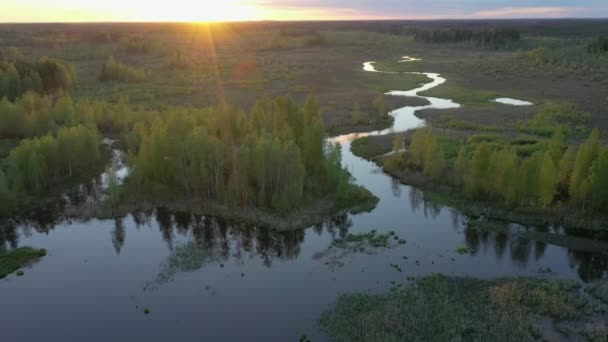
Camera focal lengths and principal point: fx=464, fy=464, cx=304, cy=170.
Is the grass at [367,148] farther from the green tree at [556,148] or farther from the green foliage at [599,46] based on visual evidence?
the green foliage at [599,46]

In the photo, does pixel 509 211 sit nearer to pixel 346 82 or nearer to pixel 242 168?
pixel 242 168

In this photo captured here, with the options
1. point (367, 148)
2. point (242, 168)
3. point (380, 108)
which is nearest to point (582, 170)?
point (367, 148)

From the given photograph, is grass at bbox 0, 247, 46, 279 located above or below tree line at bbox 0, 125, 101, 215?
below

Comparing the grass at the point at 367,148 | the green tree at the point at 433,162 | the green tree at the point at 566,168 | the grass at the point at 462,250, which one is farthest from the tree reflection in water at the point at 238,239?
the grass at the point at 367,148

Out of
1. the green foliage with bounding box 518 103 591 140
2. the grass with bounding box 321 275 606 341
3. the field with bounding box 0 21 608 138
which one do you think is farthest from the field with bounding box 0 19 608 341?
the field with bounding box 0 21 608 138

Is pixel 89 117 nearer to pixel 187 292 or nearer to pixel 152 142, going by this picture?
pixel 152 142

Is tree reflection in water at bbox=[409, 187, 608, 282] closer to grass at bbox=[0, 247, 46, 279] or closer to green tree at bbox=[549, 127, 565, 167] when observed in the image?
green tree at bbox=[549, 127, 565, 167]
